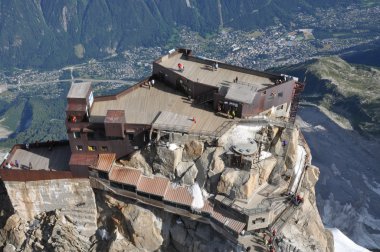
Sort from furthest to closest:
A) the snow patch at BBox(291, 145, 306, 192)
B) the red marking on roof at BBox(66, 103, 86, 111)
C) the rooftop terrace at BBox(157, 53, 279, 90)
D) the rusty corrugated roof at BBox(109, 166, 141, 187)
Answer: the rooftop terrace at BBox(157, 53, 279, 90) → the snow patch at BBox(291, 145, 306, 192) → the red marking on roof at BBox(66, 103, 86, 111) → the rusty corrugated roof at BBox(109, 166, 141, 187)

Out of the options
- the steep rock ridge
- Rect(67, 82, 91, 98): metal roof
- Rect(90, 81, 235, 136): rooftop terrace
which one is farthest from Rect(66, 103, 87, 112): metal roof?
the steep rock ridge

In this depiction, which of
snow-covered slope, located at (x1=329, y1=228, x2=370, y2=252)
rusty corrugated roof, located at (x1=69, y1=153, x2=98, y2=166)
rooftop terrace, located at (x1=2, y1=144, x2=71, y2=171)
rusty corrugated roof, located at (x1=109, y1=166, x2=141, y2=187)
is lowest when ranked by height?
snow-covered slope, located at (x1=329, y1=228, x2=370, y2=252)

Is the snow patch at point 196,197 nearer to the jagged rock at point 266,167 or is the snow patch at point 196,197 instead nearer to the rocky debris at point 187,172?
the rocky debris at point 187,172

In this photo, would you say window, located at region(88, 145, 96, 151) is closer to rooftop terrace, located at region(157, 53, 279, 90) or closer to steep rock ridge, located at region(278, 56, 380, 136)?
rooftop terrace, located at region(157, 53, 279, 90)

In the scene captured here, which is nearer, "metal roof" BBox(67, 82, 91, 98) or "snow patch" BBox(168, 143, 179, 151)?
"snow patch" BBox(168, 143, 179, 151)

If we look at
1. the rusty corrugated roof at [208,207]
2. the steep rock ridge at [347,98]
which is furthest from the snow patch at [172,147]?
the steep rock ridge at [347,98]

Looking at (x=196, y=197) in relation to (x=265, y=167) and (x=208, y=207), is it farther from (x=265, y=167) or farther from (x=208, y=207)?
(x=265, y=167)

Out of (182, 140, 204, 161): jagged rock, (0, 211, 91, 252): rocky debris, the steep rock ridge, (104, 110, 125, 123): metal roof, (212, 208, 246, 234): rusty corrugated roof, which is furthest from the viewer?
the steep rock ridge
